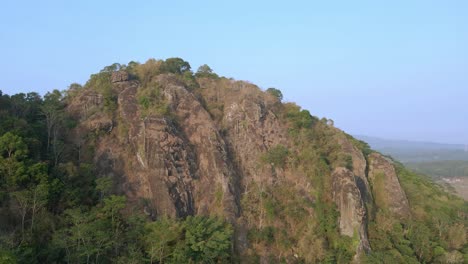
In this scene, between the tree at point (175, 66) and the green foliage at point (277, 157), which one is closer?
the green foliage at point (277, 157)

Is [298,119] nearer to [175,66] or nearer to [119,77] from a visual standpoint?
[175,66]

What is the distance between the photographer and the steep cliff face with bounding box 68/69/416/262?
23656 millimetres

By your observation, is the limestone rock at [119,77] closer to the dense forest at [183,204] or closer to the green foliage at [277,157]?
the dense forest at [183,204]

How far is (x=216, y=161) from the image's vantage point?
25391mm

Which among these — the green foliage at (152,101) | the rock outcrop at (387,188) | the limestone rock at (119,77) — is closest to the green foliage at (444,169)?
the rock outcrop at (387,188)

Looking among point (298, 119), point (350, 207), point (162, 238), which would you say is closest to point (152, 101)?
point (298, 119)

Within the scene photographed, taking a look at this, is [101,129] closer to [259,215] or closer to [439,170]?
[259,215]

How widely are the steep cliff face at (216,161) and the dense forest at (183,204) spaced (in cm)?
13

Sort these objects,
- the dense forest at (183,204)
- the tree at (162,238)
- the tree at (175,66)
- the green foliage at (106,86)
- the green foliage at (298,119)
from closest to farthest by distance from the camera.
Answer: the tree at (162,238), the dense forest at (183,204), the green foliage at (106,86), the green foliage at (298,119), the tree at (175,66)

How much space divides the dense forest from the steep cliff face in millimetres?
127

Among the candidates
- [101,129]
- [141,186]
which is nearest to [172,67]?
[101,129]

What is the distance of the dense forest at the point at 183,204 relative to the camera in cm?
1897

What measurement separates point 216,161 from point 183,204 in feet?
11.4

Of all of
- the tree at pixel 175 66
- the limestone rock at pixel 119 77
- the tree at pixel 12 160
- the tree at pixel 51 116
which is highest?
the tree at pixel 175 66
